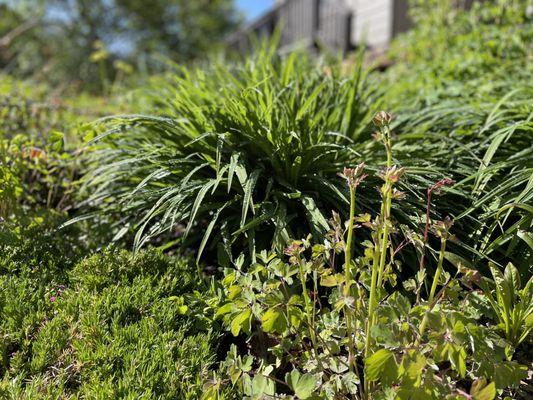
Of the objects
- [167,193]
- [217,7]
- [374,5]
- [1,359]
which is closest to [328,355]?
[167,193]

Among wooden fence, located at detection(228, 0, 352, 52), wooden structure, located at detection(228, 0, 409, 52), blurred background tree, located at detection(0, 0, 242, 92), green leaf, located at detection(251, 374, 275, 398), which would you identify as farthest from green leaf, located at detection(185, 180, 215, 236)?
blurred background tree, located at detection(0, 0, 242, 92)

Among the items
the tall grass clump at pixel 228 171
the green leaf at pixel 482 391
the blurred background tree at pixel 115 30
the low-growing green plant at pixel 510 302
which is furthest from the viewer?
the blurred background tree at pixel 115 30

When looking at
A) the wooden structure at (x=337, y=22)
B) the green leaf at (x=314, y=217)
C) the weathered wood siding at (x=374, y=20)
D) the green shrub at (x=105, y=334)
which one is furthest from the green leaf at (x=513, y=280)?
the weathered wood siding at (x=374, y=20)

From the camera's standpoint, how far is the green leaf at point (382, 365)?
3.92 ft

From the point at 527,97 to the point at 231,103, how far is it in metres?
1.67

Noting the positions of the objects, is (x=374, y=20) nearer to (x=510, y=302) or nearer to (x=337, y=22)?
(x=337, y=22)

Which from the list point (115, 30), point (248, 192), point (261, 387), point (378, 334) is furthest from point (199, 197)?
point (115, 30)

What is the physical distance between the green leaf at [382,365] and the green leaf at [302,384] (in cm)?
15

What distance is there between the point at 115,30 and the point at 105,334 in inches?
690

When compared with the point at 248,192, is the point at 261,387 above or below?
below

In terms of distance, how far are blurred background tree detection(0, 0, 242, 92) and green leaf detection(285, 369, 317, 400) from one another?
43.5 feet

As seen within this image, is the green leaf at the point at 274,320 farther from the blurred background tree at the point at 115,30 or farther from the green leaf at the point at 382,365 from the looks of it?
the blurred background tree at the point at 115,30

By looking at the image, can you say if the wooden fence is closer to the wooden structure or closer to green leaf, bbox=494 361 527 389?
the wooden structure

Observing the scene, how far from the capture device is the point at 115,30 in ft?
56.1
